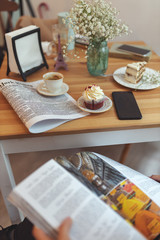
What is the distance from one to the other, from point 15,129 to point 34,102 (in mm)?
155

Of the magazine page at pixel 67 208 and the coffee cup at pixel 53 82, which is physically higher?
the coffee cup at pixel 53 82

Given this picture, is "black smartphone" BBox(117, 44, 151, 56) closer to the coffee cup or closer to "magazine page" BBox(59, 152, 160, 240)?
the coffee cup

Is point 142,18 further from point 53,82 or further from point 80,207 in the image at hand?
point 80,207

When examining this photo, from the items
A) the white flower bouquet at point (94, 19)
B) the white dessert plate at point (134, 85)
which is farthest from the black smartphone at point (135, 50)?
the white flower bouquet at point (94, 19)

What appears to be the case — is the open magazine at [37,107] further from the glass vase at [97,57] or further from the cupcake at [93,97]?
the glass vase at [97,57]

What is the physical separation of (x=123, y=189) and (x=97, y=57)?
0.70m

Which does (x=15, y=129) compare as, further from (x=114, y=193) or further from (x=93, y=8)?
(x=93, y=8)

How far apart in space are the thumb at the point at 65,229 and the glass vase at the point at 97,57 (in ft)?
2.76

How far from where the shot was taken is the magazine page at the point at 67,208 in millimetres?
521

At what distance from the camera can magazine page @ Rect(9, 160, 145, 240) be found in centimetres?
52

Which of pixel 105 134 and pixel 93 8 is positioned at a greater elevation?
pixel 93 8

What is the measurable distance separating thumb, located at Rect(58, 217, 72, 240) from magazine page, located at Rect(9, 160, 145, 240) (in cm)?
2

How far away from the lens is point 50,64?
1346 mm

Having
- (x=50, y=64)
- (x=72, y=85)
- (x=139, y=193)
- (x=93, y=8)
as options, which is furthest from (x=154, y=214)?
(x=50, y=64)
